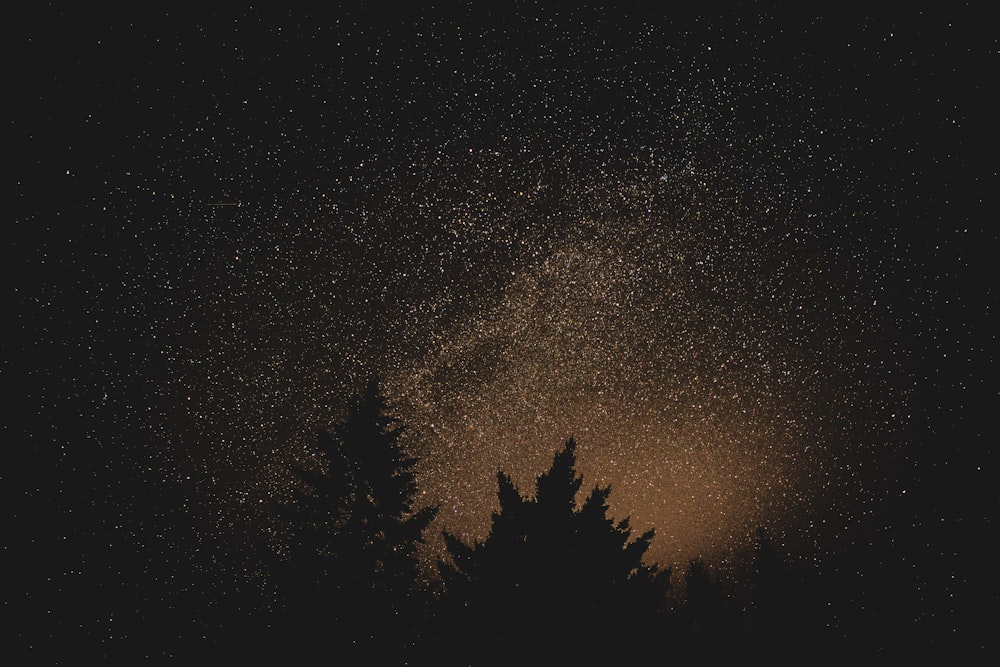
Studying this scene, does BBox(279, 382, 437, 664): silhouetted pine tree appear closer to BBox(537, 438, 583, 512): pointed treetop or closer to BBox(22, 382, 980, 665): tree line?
BBox(22, 382, 980, 665): tree line

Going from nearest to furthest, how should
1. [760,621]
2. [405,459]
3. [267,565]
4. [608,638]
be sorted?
[608,638] < [267,565] < [405,459] < [760,621]

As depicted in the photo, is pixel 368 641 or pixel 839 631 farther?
pixel 839 631

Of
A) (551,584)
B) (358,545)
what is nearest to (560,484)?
(551,584)

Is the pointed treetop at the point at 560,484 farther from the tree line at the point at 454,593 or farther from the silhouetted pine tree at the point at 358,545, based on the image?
the silhouetted pine tree at the point at 358,545

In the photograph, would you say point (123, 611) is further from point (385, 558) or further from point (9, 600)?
point (385, 558)

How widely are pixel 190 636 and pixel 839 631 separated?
64.5 ft

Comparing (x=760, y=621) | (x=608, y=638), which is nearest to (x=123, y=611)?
(x=760, y=621)

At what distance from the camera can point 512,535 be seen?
31.6 feet

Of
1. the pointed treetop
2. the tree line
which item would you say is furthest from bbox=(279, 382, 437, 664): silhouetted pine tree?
the pointed treetop

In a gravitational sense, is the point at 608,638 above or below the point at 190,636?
below

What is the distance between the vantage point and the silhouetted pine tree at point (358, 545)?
1125 cm

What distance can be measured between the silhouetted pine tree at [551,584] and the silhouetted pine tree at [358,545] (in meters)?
2.59

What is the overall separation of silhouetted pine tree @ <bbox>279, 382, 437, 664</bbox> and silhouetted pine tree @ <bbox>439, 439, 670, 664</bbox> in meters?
2.59

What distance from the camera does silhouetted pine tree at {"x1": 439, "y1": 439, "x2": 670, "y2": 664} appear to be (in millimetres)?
8555
